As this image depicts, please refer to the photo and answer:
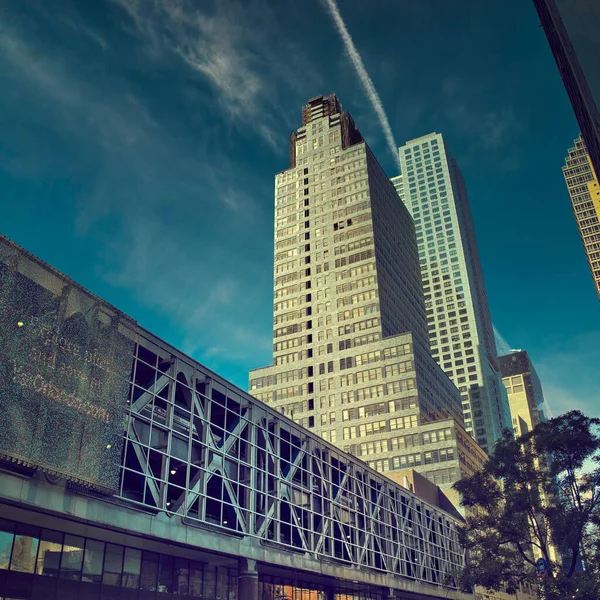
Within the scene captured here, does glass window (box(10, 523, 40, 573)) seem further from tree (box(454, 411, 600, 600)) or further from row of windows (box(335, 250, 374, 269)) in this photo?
row of windows (box(335, 250, 374, 269))

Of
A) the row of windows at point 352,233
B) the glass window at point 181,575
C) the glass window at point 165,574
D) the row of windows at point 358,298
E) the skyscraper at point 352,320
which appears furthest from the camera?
the row of windows at point 352,233

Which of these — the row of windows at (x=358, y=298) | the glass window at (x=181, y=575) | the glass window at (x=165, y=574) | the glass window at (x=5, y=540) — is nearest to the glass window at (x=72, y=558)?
the glass window at (x=5, y=540)

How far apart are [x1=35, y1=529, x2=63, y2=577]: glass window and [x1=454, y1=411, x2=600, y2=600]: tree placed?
28.5 meters

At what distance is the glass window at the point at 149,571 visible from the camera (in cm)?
3325

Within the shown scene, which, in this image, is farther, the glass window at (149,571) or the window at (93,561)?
the glass window at (149,571)

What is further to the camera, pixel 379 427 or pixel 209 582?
pixel 379 427

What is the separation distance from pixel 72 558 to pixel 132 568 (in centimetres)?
415

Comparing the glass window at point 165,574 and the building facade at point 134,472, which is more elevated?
the building facade at point 134,472

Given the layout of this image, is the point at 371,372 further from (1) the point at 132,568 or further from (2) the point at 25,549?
(2) the point at 25,549

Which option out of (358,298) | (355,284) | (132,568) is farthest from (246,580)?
(355,284)

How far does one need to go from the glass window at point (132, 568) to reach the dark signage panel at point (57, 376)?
621 cm

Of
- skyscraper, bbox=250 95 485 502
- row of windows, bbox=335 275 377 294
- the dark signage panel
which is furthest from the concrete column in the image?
row of windows, bbox=335 275 377 294

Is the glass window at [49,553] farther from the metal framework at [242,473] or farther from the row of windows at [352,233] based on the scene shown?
the row of windows at [352,233]

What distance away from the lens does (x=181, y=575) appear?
36125 millimetres
